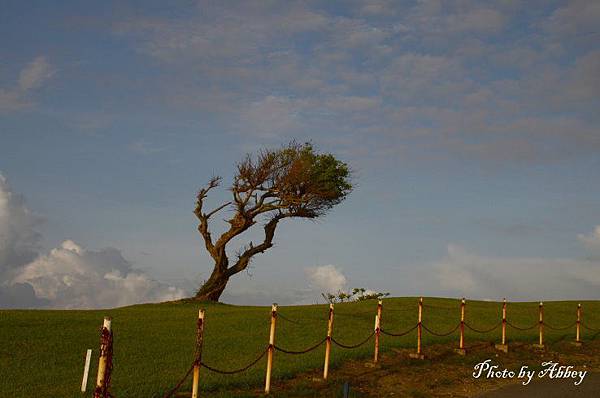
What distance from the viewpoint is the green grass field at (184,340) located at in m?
15.2

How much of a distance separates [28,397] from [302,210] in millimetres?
33274

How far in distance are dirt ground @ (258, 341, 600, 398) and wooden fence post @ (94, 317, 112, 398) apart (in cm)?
489

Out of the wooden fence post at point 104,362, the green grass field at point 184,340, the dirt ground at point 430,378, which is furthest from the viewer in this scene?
the green grass field at point 184,340

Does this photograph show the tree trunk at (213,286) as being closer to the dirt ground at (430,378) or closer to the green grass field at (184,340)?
the green grass field at (184,340)

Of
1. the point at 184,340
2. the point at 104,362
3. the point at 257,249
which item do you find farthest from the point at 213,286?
the point at 104,362

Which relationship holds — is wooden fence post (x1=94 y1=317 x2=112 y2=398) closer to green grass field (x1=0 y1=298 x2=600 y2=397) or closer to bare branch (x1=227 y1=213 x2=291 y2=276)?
green grass field (x1=0 y1=298 x2=600 y2=397)

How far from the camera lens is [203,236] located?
145 feet

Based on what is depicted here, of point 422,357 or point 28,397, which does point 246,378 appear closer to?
point 28,397

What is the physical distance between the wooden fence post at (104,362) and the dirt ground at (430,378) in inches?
192

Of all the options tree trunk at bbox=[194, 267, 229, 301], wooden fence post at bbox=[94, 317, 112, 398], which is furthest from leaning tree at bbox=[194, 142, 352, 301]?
wooden fence post at bbox=[94, 317, 112, 398]

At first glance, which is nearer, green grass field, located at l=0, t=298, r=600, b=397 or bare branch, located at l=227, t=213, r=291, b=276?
green grass field, located at l=0, t=298, r=600, b=397

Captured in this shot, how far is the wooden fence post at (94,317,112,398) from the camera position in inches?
363

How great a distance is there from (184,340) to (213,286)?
70.0ft

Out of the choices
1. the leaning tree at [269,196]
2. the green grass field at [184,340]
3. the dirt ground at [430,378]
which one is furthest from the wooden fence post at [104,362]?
the leaning tree at [269,196]
